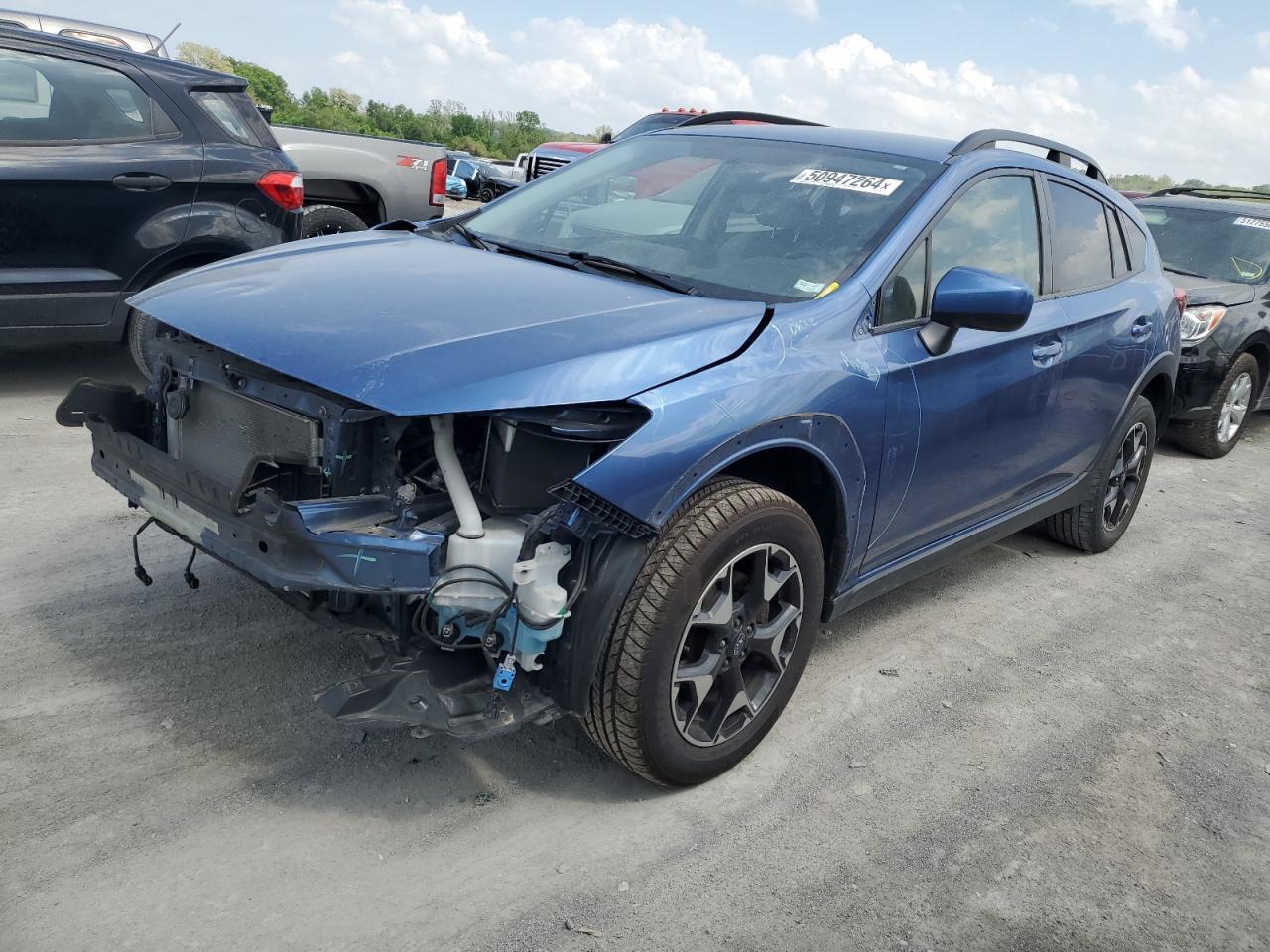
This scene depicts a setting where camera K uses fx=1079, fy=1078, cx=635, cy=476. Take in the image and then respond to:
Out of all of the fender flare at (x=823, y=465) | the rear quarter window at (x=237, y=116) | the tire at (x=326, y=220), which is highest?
the rear quarter window at (x=237, y=116)

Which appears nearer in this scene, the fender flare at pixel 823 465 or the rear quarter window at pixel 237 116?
the fender flare at pixel 823 465

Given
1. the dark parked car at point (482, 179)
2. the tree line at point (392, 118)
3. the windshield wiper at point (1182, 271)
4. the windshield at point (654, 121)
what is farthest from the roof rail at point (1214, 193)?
the tree line at point (392, 118)

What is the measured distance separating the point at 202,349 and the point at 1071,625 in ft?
11.5

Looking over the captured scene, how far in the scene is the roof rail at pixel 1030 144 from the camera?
384cm

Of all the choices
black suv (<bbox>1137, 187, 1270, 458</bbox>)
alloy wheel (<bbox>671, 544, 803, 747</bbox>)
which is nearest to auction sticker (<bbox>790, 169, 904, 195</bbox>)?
alloy wheel (<bbox>671, 544, 803, 747</bbox>)

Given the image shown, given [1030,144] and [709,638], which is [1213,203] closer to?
[1030,144]

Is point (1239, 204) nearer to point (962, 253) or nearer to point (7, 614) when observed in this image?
point (962, 253)

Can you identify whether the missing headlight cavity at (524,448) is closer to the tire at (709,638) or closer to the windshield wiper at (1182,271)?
the tire at (709,638)

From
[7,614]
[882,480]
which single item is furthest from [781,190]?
[7,614]

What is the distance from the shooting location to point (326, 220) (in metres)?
7.86

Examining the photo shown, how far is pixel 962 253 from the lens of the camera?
3637 millimetres

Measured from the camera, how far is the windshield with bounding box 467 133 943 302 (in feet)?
10.9

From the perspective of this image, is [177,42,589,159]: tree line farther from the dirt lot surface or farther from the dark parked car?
the dirt lot surface

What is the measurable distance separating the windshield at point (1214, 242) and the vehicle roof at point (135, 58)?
22.3 feet
